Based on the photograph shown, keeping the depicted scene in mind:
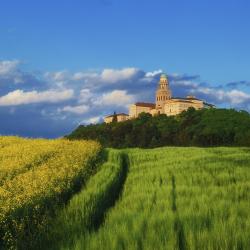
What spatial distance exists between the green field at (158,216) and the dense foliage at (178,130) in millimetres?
105032

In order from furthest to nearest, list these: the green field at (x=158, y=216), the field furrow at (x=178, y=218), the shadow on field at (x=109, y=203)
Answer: the shadow on field at (x=109, y=203) → the green field at (x=158, y=216) → the field furrow at (x=178, y=218)

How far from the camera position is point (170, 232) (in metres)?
10.1

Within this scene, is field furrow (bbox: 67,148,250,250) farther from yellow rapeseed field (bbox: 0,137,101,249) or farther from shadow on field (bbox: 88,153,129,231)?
yellow rapeseed field (bbox: 0,137,101,249)

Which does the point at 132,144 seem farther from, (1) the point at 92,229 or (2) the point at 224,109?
(1) the point at 92,229

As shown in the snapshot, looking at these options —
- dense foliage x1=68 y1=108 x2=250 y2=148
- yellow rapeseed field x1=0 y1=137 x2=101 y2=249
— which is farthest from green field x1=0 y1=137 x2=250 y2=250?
dense foliage x1=68 y1=108 x2=250 y2=148

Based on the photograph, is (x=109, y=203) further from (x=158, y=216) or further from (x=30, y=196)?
(x=158, y=216)

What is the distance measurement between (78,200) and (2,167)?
570cm

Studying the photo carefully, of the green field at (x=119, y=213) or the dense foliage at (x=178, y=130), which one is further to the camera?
the dense foliage at (x=178, y=130)

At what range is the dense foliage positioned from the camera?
12850 centimetres

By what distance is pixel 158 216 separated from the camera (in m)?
Answer: 11.6

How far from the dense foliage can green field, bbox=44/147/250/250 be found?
105 m

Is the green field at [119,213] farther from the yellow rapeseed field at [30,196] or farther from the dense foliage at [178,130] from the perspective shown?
the dense foliage at [178,130]

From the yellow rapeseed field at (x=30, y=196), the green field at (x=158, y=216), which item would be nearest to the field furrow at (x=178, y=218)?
the green field at (x=158, y=216)

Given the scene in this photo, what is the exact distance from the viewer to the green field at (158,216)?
31.9ft
